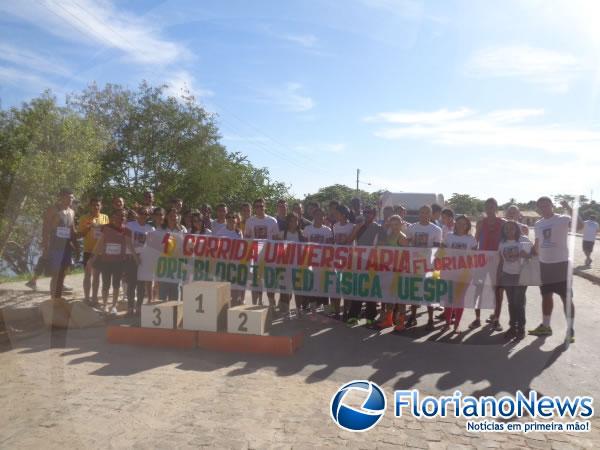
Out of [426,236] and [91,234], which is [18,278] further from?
[426,236]

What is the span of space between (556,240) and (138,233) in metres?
6.71

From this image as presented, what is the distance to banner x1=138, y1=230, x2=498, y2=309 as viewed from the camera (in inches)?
305

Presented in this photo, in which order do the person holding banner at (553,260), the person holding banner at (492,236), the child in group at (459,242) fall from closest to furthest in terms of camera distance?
the person holding banner at (553,260), the child in group at (459,242), the person holding banner at (492,236)

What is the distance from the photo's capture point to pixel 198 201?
2539 centimetres

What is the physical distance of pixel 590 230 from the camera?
17.5 metres

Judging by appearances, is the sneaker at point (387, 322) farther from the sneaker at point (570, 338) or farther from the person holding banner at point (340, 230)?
the sneaker at point (570, 338)

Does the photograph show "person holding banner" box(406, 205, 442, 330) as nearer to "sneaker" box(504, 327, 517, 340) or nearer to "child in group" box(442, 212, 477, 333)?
"child in group" box(442, 212, 477, 333)

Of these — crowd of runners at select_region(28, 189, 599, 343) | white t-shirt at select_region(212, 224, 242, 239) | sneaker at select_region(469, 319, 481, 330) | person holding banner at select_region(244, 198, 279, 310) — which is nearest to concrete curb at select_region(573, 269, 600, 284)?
crowd of runners at select_region(28, 189, 599, 343)

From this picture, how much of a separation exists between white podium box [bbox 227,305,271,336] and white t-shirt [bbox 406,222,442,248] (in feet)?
9.90

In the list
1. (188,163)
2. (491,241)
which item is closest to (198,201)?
(188,163)

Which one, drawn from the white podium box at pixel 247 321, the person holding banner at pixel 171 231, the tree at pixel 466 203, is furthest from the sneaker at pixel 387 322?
the tree at pixel 466 203

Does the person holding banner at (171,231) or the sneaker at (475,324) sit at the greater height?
the person holding banner at (171,231)

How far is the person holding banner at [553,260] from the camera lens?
7209 millimetres

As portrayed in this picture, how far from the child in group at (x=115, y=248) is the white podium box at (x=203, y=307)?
207cm
